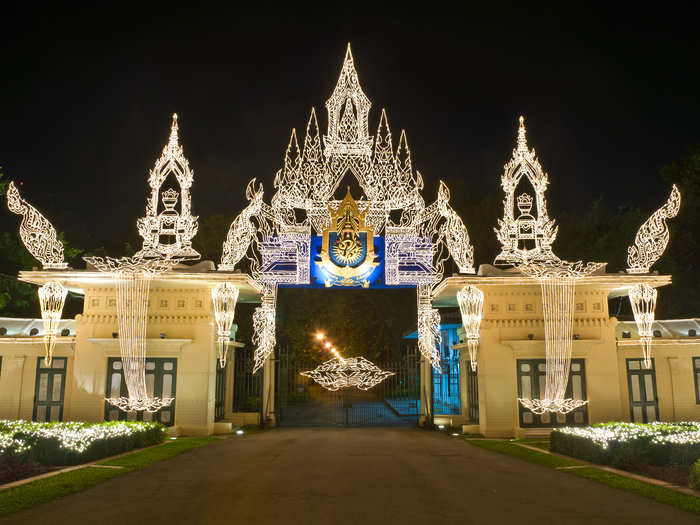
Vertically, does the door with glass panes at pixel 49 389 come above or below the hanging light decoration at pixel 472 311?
below

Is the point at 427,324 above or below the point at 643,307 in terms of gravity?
below

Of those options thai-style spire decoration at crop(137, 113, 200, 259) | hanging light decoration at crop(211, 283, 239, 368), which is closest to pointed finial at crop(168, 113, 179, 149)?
thai-style spire decoration at crop(137, 113, 200, 259)

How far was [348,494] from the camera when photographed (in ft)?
30.7

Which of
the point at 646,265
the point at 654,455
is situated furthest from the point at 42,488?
the point at 646,265

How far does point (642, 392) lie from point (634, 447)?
8.72 meters

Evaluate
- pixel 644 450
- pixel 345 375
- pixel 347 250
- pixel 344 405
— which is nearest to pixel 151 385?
pixel 345 375

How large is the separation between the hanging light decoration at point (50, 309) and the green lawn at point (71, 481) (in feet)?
20.0

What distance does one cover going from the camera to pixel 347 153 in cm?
2120

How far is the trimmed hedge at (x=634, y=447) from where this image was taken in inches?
448

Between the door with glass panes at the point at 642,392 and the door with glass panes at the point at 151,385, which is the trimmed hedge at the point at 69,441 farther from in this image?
the door with glass panes at the point at 642,392

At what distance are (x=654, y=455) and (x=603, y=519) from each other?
4739 millimetres

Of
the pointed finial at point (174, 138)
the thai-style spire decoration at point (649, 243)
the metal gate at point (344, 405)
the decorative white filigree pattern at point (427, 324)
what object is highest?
the pointed finial at point (174, 138)

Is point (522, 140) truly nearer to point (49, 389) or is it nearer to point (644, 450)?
point (644, 450)

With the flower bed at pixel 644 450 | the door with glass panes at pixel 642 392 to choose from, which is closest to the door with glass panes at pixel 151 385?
the flower bed at pixel 644 450
